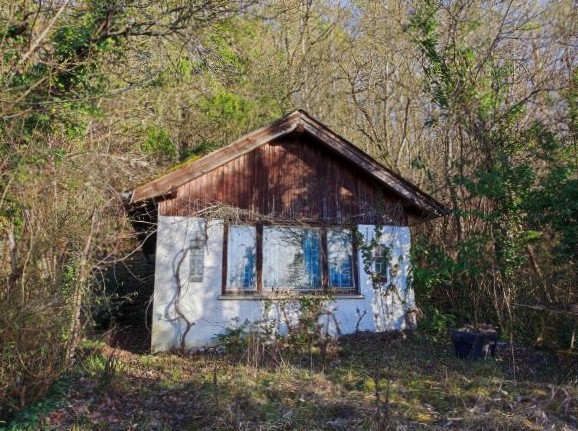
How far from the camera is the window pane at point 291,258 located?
1038 centimetres

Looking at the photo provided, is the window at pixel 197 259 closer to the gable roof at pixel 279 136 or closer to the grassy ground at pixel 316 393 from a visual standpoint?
the gable roof at pixel 279 136

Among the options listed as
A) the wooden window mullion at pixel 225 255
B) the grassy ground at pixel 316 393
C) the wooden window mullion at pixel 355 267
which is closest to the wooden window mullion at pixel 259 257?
the wooden window mullion at pixel 225 255

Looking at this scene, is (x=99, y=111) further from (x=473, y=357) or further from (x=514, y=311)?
(x=514, y=311)

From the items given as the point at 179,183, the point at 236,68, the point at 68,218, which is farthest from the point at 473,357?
the point at 236,68

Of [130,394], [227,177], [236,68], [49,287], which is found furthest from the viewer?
[236,68]

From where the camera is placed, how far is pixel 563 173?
7672 millimetres

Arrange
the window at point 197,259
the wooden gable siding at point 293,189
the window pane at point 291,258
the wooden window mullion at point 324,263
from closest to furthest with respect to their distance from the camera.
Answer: the window at point 197,259 → the wooden gable siding at point 293,189 → the window pane at point 291,258 → the wooden window mullion at point 324,263

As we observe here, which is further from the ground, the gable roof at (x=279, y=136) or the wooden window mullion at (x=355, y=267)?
the gable roof at (x=279, y=136)

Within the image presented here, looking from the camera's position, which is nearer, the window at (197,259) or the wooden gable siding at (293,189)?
the window at (197,259)

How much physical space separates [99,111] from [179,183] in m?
2.49

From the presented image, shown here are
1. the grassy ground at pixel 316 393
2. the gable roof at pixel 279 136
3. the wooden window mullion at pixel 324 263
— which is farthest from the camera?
the wooden window mullion at pixel 324 263

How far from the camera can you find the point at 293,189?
10.7 m

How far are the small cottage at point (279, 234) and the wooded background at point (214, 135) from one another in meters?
0.82

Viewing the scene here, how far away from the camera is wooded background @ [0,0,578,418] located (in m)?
6.27
